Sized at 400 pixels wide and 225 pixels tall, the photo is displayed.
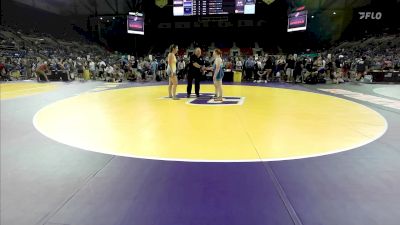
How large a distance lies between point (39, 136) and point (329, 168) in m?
3.98

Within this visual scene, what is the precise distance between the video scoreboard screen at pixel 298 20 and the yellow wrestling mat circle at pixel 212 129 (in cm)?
1636

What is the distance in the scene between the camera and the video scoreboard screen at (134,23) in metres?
23.4

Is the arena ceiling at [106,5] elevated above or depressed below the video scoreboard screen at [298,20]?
above

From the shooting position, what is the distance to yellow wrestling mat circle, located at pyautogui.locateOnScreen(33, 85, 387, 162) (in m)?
3.57

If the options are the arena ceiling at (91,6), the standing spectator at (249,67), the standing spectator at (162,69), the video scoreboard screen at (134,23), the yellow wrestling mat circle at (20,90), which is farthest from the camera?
the arena ceiling at (91,6)

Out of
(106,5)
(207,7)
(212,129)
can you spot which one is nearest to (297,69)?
(207,7)

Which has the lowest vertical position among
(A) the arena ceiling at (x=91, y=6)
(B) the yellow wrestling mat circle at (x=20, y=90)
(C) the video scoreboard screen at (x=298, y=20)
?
(B) the yellow wrestling mat circle at (x=20, y=90)

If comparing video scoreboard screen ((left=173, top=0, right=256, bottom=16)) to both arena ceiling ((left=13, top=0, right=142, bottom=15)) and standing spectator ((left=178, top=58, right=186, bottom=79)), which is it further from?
arena ceiling ((left=13, top=0, right=142, bottom=15))

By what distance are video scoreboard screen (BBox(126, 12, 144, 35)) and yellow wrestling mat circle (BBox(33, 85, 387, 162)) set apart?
58.5 feet

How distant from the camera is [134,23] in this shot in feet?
77.4

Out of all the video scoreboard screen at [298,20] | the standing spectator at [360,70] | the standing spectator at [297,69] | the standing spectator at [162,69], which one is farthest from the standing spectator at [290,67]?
the video scoreboard screen at [298,20]

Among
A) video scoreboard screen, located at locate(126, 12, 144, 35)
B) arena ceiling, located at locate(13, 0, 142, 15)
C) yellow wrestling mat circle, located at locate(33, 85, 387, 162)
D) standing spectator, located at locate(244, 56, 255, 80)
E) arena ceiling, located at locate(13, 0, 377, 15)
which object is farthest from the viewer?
arena ceiling, located at locate(13, 0, 142, 15)

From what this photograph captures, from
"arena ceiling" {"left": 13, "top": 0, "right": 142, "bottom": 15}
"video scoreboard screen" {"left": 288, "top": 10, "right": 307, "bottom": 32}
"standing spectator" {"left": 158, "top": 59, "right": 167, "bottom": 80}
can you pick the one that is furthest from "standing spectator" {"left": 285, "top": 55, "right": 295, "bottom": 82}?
"arena ceiling" {"left": 13, "top": 0, "right": 142, "bottom": 15}

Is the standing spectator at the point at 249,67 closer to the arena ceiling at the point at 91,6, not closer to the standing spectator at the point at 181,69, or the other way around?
the standing spectator at the point at 181,69
